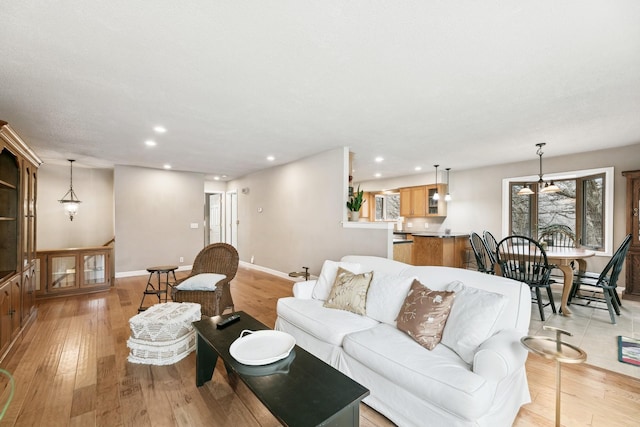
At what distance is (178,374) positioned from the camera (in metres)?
2.30

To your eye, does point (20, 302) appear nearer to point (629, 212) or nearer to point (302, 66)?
point (302, 66)

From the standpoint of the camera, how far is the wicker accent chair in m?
3.26

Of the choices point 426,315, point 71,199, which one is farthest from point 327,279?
point 71,199

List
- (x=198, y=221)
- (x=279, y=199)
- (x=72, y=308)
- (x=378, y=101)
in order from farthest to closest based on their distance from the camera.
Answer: (x=198, y=221)
(x=279, y=199)
(x=72, y=308)
(x=378, y=101)

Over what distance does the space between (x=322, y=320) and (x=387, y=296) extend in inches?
22.5

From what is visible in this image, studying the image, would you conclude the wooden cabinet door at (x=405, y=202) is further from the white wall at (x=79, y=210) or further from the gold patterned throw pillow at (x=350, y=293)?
the white wall at (x=79, y=210)

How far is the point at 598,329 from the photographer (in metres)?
3.19

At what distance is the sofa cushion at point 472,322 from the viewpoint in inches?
66.3

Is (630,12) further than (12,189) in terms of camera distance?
No

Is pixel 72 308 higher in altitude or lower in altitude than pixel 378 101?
lower

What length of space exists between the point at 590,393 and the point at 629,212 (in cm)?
386

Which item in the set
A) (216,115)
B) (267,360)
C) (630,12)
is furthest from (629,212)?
(216,115)

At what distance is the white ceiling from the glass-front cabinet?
183cm

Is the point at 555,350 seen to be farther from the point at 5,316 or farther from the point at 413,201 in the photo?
the point at 413,201
